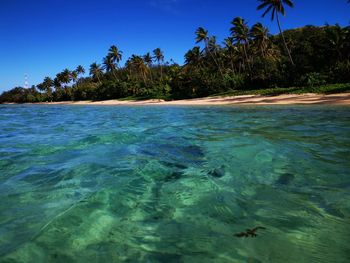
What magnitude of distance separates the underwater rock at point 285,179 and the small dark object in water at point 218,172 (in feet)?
3.64

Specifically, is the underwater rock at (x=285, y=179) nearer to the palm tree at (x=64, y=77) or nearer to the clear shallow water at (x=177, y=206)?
the clear shallow water at (x=177, y=206)

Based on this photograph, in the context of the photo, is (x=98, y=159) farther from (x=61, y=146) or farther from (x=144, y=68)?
(x=144, y=68)

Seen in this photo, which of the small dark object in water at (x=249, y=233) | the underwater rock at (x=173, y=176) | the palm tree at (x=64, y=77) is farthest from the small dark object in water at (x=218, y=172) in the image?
the palm tree at (x=64, y=77)

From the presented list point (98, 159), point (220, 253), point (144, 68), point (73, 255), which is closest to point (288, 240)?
point (220, 253)

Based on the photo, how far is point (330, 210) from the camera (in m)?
4.32

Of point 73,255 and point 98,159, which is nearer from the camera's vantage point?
point 73,255

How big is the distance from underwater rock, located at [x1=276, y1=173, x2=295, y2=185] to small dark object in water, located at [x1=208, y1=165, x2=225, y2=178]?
1111 mm

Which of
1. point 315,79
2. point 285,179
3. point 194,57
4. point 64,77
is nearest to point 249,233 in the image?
point 285,179

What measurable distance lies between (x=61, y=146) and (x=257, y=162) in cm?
643

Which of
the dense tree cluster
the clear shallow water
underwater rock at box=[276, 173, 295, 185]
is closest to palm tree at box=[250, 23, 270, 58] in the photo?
the dense tree cluster

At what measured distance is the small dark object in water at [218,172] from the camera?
6.25 meters

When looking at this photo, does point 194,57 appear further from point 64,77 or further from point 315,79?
point 64,77

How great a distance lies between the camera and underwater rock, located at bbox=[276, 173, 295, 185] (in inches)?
221

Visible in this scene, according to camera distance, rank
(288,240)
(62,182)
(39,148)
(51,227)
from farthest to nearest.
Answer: (39,148)
(62,182)
(51,227)
(288,240)
